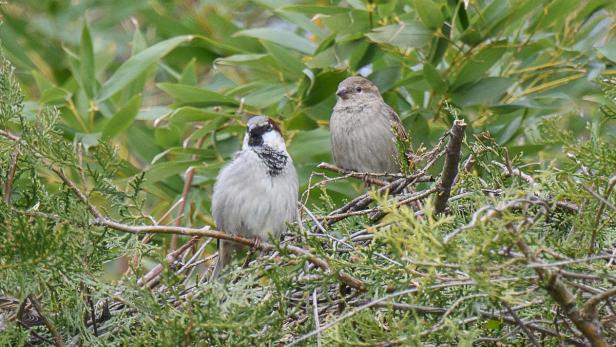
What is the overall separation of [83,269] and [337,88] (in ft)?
7.41

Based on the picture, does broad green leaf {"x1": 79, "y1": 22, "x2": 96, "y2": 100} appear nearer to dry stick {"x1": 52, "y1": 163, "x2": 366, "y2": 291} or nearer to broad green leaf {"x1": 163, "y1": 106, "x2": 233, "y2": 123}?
broad green leaf {"x1": 163, "y1": 106, "x2": 233, "y2": 123}

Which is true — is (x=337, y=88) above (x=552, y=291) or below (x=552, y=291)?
below

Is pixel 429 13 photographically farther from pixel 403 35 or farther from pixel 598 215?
pixel 598 215

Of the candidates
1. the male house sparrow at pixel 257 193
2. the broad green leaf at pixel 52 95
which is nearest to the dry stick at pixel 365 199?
the male house sparrow at pixel 257 193

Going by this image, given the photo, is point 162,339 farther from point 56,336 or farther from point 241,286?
point 56,336

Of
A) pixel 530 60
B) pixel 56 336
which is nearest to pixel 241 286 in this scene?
pixel 56 336

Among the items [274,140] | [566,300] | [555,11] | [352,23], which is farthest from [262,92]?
[566,300]

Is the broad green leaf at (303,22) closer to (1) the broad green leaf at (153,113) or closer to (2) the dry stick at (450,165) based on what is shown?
(1) the broad green leaf at (153,113)

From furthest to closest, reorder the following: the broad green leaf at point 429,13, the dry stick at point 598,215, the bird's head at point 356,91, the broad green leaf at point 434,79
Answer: the bird's head at point 356,91, the broad green leaf at point 434,79, the broad green leaf at point 429,13, the dry stick at point 598,215

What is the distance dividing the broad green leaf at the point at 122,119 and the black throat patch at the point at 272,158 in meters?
0.73

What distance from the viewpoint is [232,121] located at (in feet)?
13.5

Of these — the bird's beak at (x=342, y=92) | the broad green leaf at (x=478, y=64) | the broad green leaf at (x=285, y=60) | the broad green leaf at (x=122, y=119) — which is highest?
the broad green leaf at (x=478, y=64)

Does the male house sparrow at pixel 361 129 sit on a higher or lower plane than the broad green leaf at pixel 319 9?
lower

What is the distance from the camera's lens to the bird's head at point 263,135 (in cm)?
351
